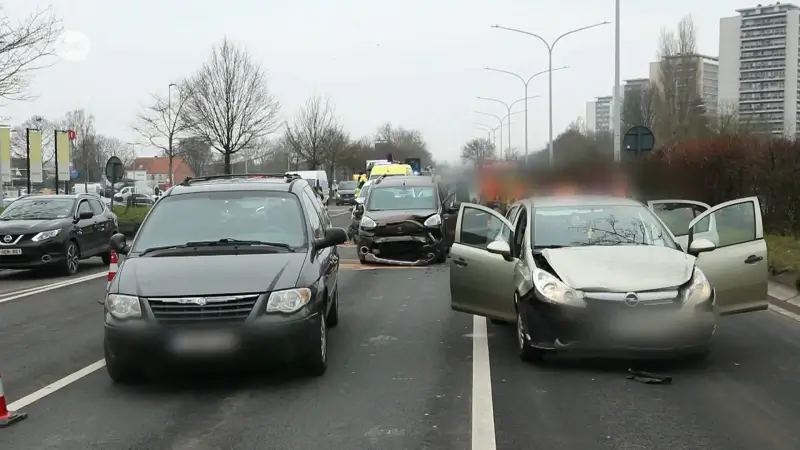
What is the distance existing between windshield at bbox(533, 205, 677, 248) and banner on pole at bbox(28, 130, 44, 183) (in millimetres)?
30471

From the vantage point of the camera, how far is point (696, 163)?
18.2 meters

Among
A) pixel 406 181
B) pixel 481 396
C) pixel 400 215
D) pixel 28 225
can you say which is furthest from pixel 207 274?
pixel 406 181

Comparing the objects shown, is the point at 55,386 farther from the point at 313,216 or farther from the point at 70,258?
the point at 70,258

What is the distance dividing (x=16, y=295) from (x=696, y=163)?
557 inches

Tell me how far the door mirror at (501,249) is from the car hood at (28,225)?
417 inches

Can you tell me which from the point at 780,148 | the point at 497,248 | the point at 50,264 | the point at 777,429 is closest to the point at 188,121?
the point at 50,264

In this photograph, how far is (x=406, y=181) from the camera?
56.5 ft

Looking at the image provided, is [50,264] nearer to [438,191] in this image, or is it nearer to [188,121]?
[438,191]

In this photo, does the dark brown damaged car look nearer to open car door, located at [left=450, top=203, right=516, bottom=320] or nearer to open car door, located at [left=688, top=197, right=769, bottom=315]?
open car door, located at [left=450, top=203, right=516, bottom=320]

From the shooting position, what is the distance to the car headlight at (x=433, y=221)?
1567 cm

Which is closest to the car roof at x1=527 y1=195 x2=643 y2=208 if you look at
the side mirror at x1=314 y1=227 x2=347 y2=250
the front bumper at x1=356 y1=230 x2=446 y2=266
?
the side mirror at x1=314 y1=227 x2=347 y2=250

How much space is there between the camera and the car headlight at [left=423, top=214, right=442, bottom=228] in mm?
15672

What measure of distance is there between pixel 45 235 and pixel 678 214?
11.4 m

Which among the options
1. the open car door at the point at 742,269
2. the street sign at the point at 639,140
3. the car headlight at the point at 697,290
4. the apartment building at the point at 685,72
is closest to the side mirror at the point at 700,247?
the open car door at the point at 742,269
